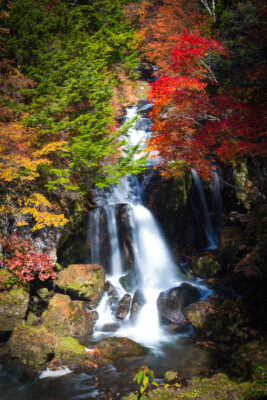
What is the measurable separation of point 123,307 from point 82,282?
1790 mm

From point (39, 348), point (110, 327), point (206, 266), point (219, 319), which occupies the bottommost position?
point (110, 327)

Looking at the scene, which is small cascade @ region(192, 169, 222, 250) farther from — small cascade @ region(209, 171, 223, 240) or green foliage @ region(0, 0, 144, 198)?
green foliage @ region(0, 0, 144, 198)

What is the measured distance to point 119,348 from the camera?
22.5 ft

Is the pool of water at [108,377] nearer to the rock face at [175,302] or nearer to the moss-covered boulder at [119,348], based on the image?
the moss-covered boulder at [119,348]

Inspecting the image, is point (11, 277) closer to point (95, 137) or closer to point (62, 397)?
point (62, 397)

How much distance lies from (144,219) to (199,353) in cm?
667

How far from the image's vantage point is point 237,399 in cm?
427

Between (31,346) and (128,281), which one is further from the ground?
(128,281)

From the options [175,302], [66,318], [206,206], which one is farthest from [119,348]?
[206,206]

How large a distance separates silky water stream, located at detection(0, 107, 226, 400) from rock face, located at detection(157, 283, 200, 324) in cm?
32

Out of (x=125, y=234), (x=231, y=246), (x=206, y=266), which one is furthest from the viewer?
(x=125, y=234)

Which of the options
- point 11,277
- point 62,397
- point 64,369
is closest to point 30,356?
point 64,369

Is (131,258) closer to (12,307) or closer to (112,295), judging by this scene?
(112,295)

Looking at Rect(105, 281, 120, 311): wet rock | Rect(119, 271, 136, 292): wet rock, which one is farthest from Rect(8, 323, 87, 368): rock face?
Rect(119, 271, 136, 292): wet rock
